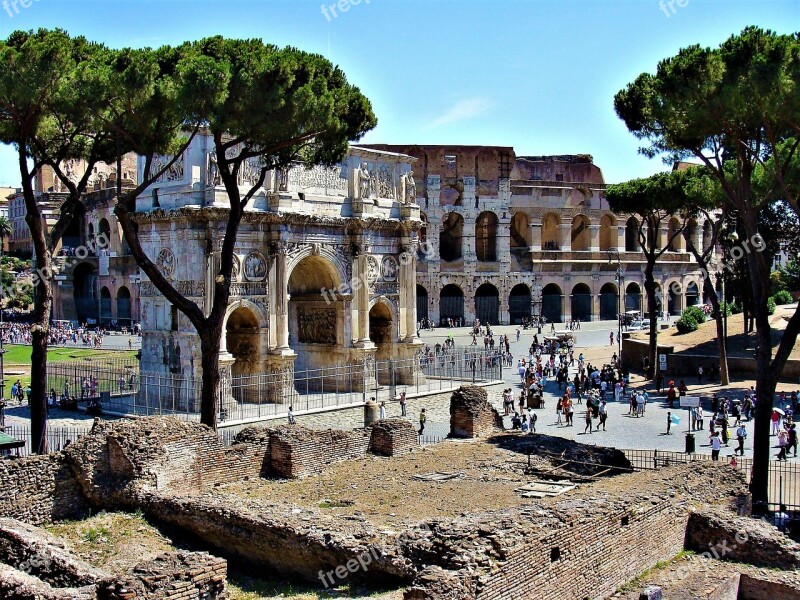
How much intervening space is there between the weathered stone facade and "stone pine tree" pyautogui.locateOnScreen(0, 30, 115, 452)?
5967mm

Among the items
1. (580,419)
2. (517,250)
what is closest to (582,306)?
(517,250)

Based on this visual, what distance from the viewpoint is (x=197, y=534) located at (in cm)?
1179

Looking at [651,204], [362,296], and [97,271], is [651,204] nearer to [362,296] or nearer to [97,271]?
[362,296]

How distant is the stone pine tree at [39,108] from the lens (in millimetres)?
15750

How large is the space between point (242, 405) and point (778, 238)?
2267cm

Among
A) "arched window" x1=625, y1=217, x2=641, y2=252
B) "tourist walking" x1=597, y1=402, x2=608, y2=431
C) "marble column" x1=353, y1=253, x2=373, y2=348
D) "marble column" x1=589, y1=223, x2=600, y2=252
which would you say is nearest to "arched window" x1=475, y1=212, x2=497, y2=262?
"marble column" x1=589, y1=223, x2=600, y2=252

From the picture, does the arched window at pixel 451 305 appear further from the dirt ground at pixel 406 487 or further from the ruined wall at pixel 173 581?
the ruined wall at pixel 173 581

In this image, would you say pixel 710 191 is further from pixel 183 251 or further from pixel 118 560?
pixel 118 560

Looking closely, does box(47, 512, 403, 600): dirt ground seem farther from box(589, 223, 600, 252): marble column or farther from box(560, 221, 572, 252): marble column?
box(589, 223, 600, 252): marble column

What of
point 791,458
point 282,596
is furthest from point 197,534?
point 791,458

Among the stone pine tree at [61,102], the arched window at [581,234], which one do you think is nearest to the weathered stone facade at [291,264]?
the stone pine tree at [61,102]

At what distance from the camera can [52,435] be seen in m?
19.7

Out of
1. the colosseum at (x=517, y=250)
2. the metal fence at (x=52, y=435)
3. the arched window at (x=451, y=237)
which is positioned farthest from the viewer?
the arched window at (x=451, y=237)

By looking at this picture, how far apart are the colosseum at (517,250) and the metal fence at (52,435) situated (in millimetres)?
32745
